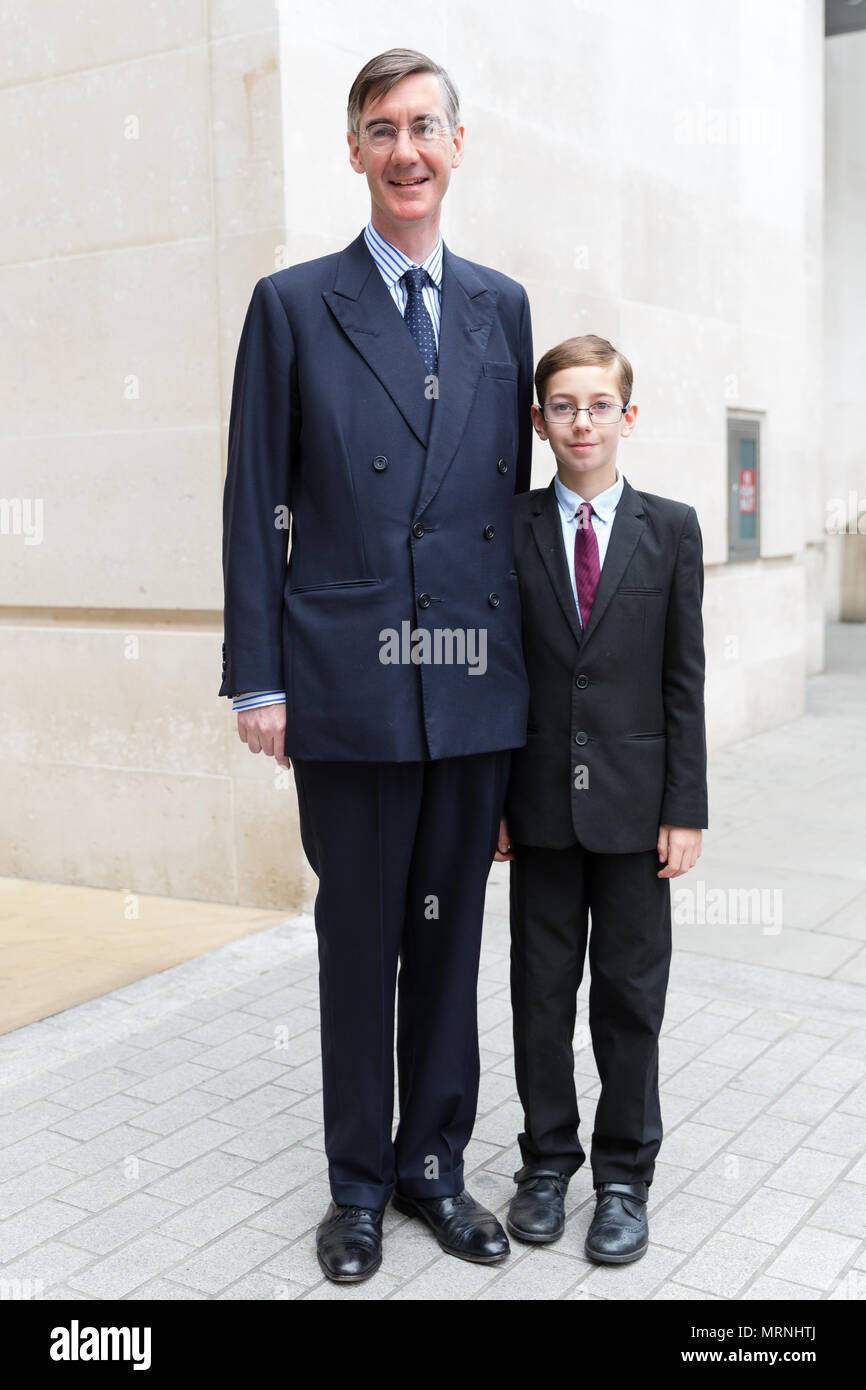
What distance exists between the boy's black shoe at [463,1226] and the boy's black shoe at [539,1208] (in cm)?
5

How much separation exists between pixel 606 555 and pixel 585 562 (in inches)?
2.1

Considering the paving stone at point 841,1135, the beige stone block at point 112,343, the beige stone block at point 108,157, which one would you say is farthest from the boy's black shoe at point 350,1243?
the beige stone block at point 108,157

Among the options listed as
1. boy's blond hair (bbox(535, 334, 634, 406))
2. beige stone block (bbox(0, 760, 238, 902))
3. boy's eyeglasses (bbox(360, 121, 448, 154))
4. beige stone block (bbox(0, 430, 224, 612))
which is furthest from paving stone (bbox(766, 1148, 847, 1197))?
beige stone block (bbox(0, 430, 224, 612))

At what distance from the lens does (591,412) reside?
9.20 feet

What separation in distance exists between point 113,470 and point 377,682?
3.11 metres

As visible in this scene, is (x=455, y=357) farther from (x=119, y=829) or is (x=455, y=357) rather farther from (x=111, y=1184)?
(x=119, y=829)

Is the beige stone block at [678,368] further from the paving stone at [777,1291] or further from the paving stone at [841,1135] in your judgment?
the paving stone at [777,1291]

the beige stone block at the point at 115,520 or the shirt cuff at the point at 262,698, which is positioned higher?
the beige stone block at the point at 115,520

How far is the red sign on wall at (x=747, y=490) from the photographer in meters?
8.87

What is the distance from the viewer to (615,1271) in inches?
111

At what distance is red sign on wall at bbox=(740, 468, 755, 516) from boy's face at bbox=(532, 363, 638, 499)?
6.20 meters

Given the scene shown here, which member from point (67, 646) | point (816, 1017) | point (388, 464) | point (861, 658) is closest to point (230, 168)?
point (67, 646)

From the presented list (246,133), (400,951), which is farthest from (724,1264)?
(246,133)
